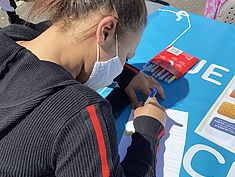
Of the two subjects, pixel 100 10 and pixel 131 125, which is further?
pixel 131 125

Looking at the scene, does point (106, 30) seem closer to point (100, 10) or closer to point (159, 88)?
point (100, 10)

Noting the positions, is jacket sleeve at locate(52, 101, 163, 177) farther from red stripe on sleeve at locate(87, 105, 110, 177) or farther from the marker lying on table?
the marker lying on table

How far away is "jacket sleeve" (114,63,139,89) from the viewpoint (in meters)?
0.94

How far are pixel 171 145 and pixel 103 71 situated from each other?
23 cm

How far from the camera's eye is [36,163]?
579 mm

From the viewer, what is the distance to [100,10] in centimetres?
61

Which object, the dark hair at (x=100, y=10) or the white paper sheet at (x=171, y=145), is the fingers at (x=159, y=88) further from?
the dark hair at (x=100, y=10)

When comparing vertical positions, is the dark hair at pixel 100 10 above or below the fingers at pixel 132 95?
above

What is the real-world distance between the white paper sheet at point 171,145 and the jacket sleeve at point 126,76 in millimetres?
114

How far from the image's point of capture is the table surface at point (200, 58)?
752mm

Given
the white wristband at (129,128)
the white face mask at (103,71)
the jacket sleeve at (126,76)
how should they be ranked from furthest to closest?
the jacket sleeve at (126,76)
the white wristband at (129,128)
the white face mask at (103,71)

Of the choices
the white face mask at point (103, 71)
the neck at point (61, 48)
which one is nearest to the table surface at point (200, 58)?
the white face mask at point (103, 71)

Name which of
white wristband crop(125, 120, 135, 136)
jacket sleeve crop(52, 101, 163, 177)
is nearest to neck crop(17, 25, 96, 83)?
jacket sleeve crop(52, 101, 163, 177)

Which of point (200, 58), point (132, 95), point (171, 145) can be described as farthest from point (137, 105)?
point (200, 58)
